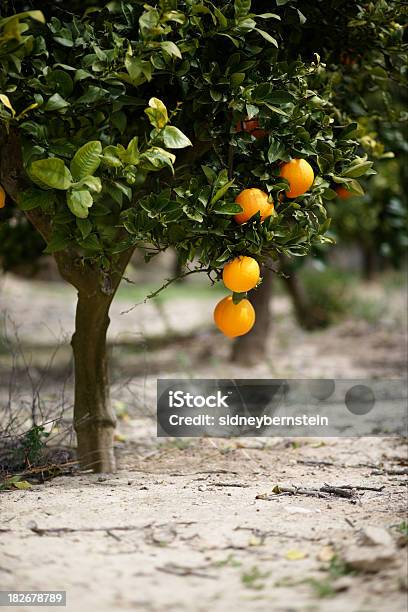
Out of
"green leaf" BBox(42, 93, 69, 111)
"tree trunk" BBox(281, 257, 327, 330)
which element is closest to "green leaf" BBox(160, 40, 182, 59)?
"green leaf" BBox(42, 93, 69, 111)

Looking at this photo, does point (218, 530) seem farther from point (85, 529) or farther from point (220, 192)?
point (220, 192)

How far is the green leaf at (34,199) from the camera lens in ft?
7.82

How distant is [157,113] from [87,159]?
0.82 ft

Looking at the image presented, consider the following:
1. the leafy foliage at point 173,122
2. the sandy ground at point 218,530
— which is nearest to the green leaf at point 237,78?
the leafy foliage at point 173,122

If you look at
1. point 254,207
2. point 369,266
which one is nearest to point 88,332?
point 254,207

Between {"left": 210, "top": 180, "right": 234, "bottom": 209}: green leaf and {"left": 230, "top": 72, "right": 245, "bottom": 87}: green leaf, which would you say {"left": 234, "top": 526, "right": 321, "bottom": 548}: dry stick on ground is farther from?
{"left": 230, "top": 72, "right": 245, "bottom": 87}: green leaf

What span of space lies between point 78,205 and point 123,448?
71.9 inches

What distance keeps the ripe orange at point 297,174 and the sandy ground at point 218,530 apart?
3.42 feet

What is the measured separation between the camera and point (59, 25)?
7.96ft

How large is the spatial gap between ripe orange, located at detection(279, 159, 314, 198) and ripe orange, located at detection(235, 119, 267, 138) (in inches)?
7.2

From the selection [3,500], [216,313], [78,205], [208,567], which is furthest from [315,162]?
[3,500]

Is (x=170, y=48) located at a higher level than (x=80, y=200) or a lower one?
higher

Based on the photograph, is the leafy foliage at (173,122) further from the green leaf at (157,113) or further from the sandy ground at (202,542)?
the sandy ground at (202,542)

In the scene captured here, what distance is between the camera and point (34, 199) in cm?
240
